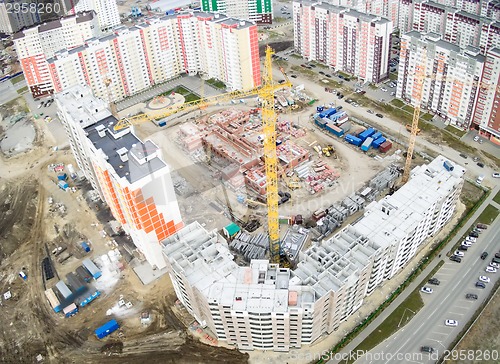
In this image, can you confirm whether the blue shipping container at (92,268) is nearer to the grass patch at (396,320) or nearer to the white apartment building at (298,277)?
the white apartment building at (298,277)

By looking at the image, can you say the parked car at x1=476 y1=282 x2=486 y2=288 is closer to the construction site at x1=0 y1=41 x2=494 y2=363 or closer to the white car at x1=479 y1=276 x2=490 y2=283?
the white car at x1=479 y1=276 x2=490 y2=283

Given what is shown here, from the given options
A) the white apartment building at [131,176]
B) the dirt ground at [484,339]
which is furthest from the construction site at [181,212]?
the dirt ground at [484,339]

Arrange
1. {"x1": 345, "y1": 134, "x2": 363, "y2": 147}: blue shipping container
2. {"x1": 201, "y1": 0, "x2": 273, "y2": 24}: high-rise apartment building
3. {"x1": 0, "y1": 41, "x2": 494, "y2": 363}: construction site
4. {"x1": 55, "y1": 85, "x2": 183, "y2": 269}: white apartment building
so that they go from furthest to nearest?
{"x1": 201, "y1": 0, "x2": 273, "y2": 24}: high-rise apartment building, {"x1": 345, "y1": 134, "x2": 363, "y2": 147}: blue shipping container, {"x1": 0, "y1": 41, "x2": 494, "y2": 363}: construction site, {"x1": 55, "y1": 85, "x2": 183, "y2": 269}: white apartment building

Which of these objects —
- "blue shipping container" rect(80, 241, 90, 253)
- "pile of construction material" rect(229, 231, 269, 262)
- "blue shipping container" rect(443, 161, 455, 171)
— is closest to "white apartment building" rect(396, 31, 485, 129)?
"blue shipping container" rect(443, 161, 455, 171)

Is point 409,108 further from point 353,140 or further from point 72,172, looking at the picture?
point 72,172

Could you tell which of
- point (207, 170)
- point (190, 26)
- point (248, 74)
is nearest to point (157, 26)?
point (190, 26)

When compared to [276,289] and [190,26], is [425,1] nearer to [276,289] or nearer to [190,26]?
[190,26]
